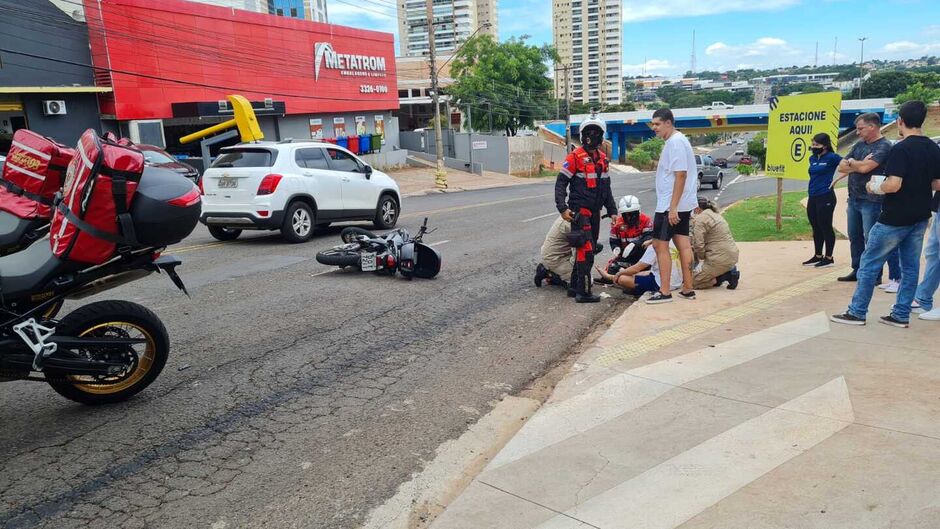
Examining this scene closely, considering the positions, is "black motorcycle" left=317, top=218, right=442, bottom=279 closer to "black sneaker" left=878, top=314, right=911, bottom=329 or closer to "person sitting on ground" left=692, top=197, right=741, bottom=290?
"person sitting on ground" left=692, top=197, right=741, bottom=290

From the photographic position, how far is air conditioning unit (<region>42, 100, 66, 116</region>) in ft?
78.4

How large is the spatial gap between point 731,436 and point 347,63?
3669cm

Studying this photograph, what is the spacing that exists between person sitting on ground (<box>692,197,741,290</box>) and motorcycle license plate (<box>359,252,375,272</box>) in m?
3.99

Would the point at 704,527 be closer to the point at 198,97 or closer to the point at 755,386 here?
the point at 755,386

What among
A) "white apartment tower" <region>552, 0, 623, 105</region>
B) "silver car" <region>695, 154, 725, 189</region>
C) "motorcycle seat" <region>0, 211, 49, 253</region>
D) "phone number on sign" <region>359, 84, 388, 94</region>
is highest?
"white apartment tower" <region>552, 0, 623, 105</region>

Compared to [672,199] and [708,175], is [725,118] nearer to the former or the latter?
[708,175]

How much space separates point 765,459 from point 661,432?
0.62m

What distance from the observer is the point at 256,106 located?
3084 cm

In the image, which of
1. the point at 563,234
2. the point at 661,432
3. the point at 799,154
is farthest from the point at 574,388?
the point at 799,154

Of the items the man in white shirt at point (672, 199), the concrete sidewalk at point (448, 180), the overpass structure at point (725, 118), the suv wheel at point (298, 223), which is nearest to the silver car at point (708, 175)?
the concrete sidewalk at point (448, 180)

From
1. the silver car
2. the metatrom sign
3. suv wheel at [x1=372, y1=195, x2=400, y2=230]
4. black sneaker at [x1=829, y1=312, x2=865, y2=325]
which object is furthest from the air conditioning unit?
black sneaker at [x1=829, y1=312, x2=865, y2=325]

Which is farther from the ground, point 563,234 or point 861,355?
point 563,234

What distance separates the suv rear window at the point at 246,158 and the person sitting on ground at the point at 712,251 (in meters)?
7.21

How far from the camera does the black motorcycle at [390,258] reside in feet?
28.5
